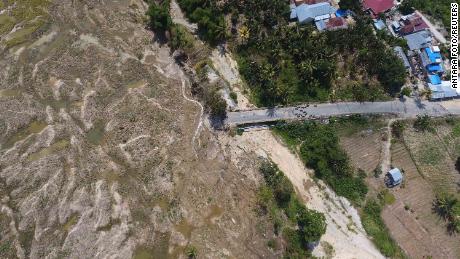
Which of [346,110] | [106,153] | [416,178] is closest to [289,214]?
[346,110]

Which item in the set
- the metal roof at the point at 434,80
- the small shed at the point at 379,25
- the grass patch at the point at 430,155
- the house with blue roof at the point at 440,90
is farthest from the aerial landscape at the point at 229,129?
the metal roof at the point at 434,80

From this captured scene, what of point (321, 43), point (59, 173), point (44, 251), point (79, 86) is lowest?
point (44, 251)

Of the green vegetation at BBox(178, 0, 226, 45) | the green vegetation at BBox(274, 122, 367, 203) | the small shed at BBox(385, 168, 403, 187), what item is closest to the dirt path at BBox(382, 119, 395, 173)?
the small shed at BBox(385, 168, 403, 187)

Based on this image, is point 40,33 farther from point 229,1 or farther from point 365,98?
point 365,98

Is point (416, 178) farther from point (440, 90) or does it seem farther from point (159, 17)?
point (159, 17)

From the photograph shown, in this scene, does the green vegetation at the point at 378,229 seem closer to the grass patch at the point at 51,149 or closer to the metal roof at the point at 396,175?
the metal roof at the point at 396,175

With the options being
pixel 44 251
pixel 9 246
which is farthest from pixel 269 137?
pixel 9 246
